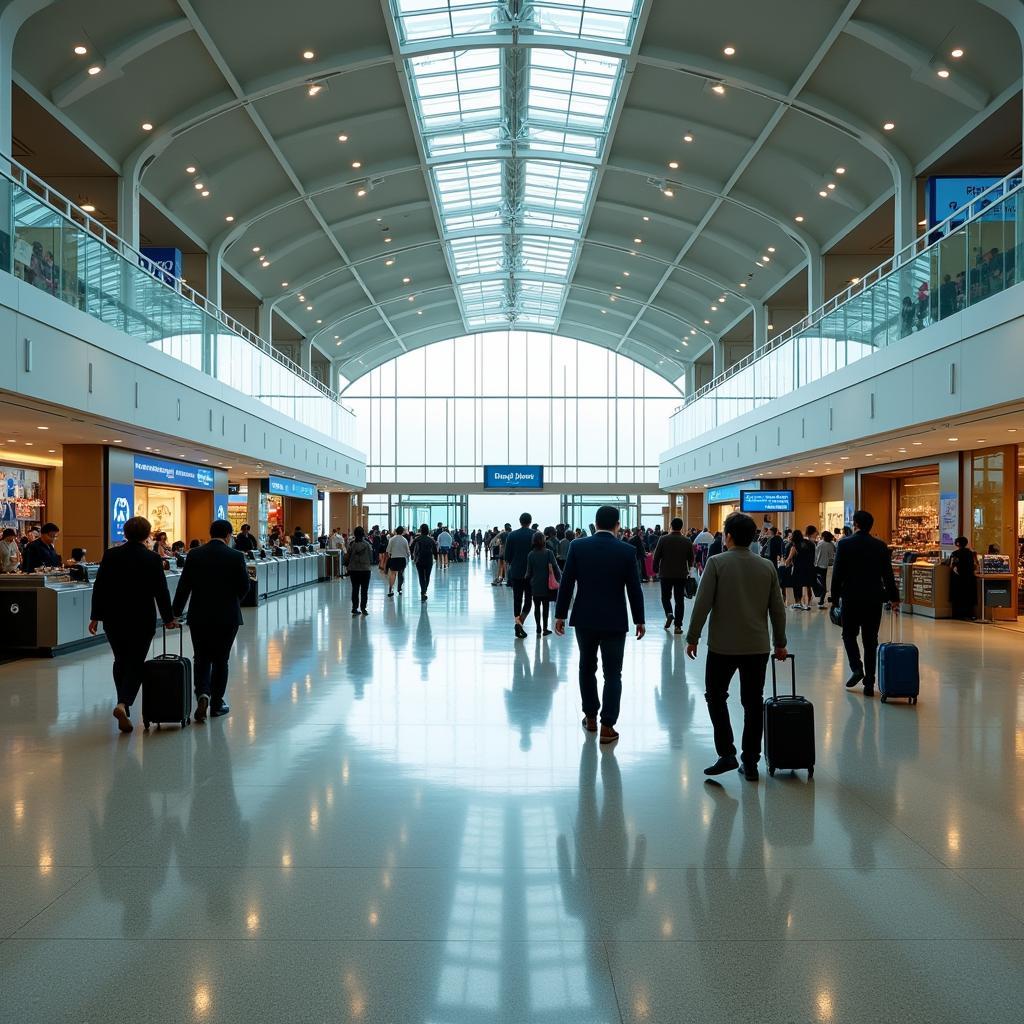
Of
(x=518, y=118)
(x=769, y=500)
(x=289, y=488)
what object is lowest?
(x=769, y=500)

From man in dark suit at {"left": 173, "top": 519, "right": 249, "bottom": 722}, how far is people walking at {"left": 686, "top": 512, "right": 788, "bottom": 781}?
12.7 ft

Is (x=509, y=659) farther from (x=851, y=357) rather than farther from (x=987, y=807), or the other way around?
(x=851, y=357)

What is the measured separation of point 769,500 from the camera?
30.2 meters

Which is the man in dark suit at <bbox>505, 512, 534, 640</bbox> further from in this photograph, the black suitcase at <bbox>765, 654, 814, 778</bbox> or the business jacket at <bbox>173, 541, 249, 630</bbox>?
the black suitcase at <bbox>765, 654, 814, 778</bbox>

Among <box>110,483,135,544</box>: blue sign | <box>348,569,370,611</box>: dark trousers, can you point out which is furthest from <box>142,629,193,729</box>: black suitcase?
<box>110,483,135,544</box>: blue sign

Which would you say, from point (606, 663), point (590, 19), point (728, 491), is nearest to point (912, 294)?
point (590, 19)

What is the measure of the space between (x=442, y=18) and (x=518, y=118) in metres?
6.47

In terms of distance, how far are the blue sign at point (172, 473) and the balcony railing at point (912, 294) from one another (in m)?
14.8

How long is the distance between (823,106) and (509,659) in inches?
543

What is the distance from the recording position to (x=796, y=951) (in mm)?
3441

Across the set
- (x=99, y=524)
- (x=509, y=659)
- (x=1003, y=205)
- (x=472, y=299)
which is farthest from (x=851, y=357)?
(x=472, y=299)

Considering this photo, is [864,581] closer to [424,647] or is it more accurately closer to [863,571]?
[863,571]

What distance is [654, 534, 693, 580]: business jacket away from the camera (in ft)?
45.4

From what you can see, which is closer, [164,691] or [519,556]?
[164,691]
